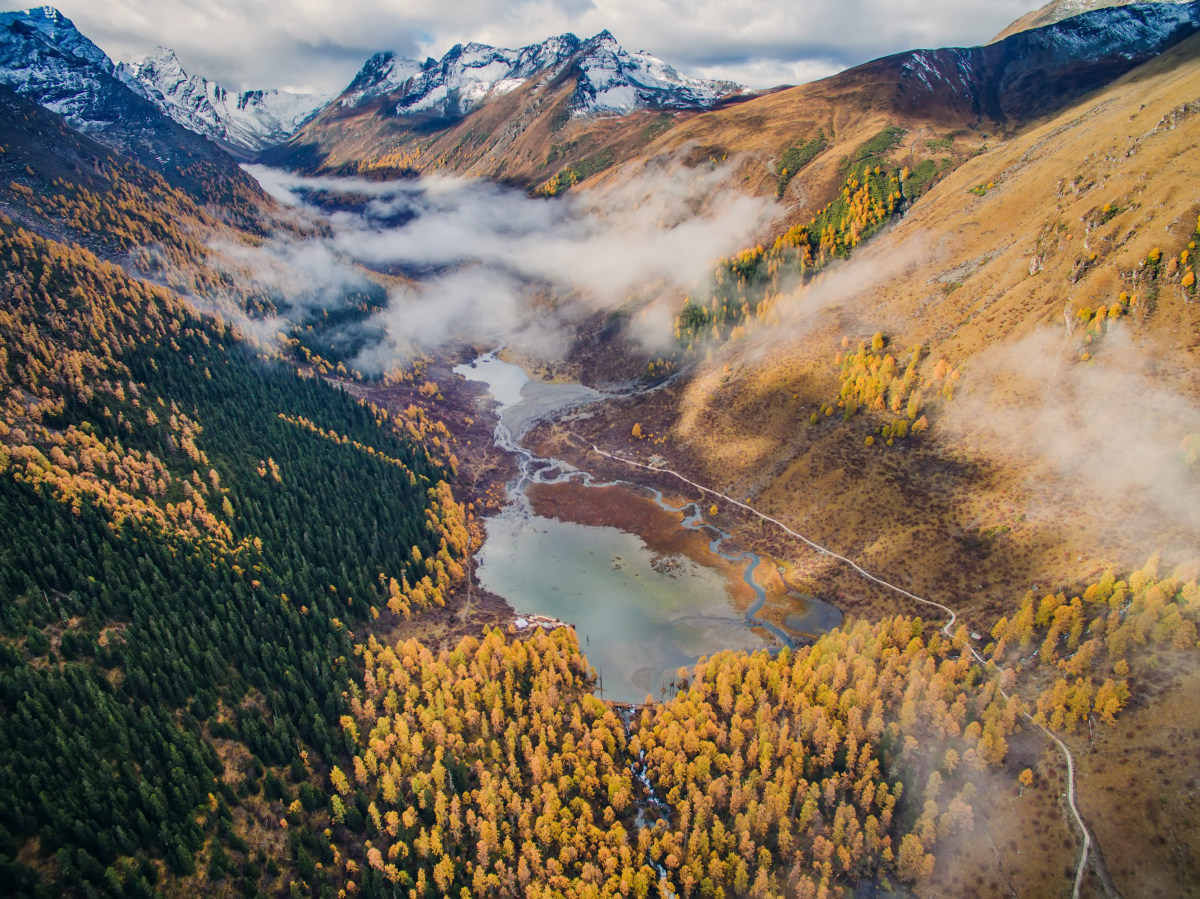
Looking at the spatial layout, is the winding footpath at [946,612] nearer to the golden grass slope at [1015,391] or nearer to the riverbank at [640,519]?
the golden grass slope at [1015,391]

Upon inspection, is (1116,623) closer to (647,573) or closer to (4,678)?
(647,573)

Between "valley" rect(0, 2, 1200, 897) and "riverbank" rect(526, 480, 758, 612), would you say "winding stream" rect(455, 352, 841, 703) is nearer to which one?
"valley" rect(0, 2, 1200, 897)

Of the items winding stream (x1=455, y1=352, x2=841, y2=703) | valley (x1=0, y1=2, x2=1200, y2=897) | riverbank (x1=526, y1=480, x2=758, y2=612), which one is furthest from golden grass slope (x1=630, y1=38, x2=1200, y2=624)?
winding stream (x1=455, y1=352, x2=841, y2=703)

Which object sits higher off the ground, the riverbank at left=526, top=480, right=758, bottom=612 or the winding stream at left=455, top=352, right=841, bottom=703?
the riverbank at left=526, top=480, right=758, bottom=612

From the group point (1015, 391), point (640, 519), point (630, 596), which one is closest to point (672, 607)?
point (630, 596)

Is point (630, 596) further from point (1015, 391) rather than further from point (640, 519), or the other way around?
point (1015, 391)

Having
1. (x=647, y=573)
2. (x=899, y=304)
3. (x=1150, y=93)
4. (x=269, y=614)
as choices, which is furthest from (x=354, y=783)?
(x=1150, y=93)
